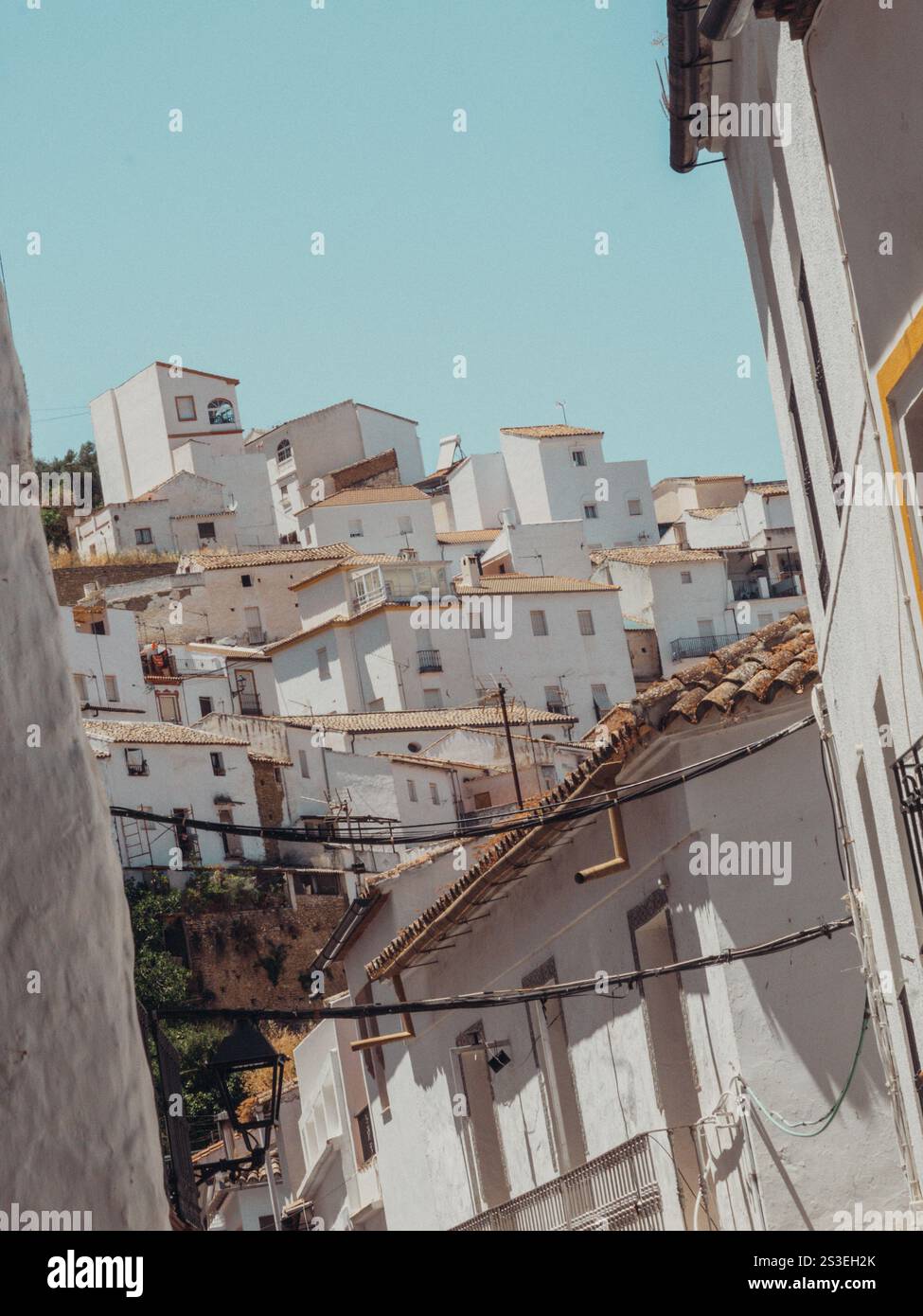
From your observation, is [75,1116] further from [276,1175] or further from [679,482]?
[679,482]

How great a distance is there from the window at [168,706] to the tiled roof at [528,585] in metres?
11.4

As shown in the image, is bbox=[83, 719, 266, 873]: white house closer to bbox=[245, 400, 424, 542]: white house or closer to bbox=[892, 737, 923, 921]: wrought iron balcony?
bbox=[245, 400, 424, 542]: white house

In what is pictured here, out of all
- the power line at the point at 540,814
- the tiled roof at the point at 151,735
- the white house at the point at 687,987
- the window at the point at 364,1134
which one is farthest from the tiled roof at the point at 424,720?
the power line at the point at 540,814

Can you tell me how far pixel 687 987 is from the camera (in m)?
14.8

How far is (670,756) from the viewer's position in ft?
46.9

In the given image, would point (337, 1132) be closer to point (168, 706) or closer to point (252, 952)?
point (252, 952)

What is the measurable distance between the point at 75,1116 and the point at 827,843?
10.8 meters

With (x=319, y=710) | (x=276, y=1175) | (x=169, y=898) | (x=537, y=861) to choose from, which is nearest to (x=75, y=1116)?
(x=537, y=861)

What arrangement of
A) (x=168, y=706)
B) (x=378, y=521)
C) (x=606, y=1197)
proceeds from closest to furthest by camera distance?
(x=606, y=1197) < (x=168, y=706) < (x=378, y=521)

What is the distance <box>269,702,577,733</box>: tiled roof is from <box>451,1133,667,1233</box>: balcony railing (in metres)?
38.7

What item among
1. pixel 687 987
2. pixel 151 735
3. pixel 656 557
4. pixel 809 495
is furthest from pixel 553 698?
pixel 809 495

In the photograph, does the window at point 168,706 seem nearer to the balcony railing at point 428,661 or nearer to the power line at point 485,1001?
the balcony railing at point 428,661

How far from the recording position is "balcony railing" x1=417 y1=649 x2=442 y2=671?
2537 inches

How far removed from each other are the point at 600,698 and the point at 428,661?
24.3 ft
